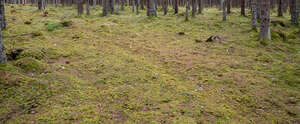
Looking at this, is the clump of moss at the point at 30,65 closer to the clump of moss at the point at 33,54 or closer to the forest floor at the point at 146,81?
the forest floor at the point at 146,81

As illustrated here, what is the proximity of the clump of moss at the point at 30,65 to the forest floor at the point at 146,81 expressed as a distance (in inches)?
1.0

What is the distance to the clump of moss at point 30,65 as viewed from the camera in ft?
19.0

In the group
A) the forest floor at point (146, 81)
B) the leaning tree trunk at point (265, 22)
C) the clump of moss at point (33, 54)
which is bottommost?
the forest floor at point (146, 81)

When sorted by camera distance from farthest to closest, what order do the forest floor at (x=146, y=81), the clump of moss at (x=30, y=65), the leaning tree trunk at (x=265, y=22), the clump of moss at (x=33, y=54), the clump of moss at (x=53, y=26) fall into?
the clump of moss at (x=53, y=26) → the leaning tree trunk at (x=265, y=22) → the clump of moss at (x=33, y=54) → the clump of moss at (x=30, y=65) → the forest floor at (x=146, y=81)

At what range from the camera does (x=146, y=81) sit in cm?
594

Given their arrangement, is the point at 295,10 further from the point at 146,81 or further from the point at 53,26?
the point at 53,26

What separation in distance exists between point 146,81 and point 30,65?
3.60 metres

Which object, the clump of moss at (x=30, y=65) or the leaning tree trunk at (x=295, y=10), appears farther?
the leaning tree trunk at (x=295, y=10)

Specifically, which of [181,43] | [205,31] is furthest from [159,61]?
[205,31]

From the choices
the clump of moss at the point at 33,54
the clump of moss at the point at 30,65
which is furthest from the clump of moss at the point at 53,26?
the clump of moss at the point at 30,65

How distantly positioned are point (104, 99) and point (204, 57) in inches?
193

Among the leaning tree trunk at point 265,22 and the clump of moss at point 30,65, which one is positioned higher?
the leaning tree trunk at point 265,22

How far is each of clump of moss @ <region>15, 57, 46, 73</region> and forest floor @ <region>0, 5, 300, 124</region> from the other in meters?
0.03

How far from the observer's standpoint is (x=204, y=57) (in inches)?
323
